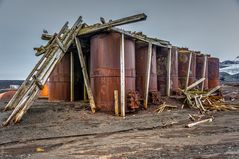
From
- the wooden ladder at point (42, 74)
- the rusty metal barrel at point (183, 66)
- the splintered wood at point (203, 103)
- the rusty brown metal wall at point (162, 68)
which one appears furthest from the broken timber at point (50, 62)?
the rusty metal barrel at point (183, 66)

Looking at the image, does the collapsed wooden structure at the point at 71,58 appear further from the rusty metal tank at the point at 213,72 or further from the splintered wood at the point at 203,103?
the rusty metal tank at the point at 213,72

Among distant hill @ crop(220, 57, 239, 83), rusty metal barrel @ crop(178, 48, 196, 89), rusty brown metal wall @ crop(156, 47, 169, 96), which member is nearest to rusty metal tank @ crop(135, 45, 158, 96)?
rusty brown metal wall @ crop(156, 47, 169, 96)

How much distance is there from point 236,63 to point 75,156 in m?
43.7

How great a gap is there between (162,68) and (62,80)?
540cm

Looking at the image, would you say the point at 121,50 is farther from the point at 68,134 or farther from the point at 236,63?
the point at 236,63

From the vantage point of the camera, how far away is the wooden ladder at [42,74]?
28.1 ft

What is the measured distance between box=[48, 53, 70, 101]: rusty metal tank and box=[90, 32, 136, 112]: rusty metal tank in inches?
147

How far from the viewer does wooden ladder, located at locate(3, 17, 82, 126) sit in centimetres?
857

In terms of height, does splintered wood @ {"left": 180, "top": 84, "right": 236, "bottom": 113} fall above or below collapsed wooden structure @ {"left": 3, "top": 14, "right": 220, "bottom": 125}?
below

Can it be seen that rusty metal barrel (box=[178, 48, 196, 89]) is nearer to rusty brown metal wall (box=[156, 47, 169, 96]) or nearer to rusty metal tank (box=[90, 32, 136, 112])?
rusty brown metal wall (box=[156, 47, 169, 96])

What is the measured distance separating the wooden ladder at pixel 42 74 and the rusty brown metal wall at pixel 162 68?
4.69m

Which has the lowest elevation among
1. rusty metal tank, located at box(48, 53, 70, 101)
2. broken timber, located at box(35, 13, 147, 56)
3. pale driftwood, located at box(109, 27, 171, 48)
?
rusty metal tank, located at box(48, 53, 70, 101)

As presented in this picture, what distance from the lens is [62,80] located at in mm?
14117

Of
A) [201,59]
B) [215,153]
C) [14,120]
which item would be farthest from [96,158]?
[201,59]
